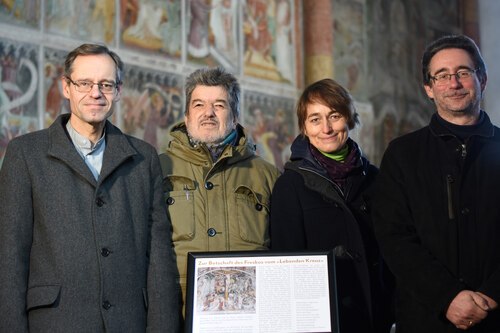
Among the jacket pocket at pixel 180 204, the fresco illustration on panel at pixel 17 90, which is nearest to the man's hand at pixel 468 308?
the jacket pocket at pixel 180 204

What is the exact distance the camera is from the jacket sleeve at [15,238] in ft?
9.29

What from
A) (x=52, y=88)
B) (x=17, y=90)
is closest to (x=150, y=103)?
(x=52, y=88)

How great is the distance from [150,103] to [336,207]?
5.94 m

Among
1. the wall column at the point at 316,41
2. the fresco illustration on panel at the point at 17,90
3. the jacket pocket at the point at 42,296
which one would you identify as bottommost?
the jacket pocket at the point at 42,296

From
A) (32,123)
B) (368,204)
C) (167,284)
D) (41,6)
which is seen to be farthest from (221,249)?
(41,6)

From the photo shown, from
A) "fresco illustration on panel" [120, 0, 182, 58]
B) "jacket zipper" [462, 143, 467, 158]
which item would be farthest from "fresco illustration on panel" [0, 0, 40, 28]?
"jacket zipper" [462, 143, 467, 158]

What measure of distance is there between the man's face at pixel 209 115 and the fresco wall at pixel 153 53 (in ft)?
13.8

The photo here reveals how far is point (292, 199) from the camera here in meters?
3.60

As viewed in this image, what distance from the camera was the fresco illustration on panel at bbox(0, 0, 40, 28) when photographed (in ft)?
24.9

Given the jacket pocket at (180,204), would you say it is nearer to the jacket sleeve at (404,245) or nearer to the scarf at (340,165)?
the scarf at (340,165)

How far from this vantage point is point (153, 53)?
930cm

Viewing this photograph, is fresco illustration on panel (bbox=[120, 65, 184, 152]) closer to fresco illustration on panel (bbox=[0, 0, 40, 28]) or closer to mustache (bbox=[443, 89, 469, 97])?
fresco illustration on panel (bbox=[0, 0, 40, 28])

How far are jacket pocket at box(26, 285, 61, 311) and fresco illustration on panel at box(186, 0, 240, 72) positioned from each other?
23.6 ft

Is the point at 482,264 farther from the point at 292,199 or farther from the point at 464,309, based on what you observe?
the point at 292,199
